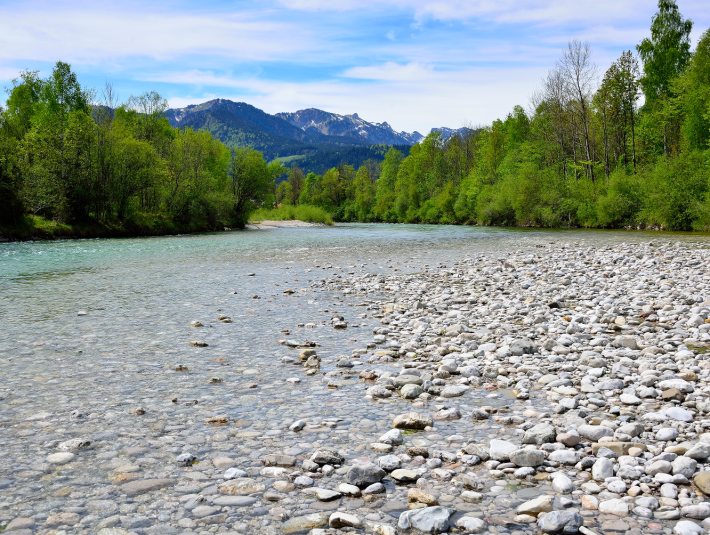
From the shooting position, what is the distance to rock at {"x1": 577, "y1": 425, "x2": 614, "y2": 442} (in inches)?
175

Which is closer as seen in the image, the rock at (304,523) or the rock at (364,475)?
the rock at (304,523)

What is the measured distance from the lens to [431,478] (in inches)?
155

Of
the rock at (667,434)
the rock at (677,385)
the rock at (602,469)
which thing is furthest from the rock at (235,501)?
the rock at (677,385)

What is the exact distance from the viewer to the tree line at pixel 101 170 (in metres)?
43.5

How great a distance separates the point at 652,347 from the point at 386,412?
172 inches

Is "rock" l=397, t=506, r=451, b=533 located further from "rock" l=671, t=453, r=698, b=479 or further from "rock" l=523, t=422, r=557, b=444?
"rock" l=671, t=453, r=698, b=479

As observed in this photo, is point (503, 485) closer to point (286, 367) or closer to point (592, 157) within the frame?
point (286, 367)

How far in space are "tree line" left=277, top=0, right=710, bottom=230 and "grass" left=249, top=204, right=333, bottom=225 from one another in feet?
74.5

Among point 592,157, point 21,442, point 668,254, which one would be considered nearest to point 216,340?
point 21,442

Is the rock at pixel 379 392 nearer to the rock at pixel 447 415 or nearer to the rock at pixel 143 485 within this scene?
the rock at pixel 447 415

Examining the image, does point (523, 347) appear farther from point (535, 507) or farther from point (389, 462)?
point (535, 507)

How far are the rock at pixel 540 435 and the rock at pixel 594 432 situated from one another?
0.87 feet

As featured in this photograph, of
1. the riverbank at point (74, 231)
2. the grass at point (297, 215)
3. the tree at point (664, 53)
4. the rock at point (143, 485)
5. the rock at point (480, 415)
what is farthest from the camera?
the grass at point (297, 215)

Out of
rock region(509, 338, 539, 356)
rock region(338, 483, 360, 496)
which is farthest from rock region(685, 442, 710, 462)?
rock region(509, 338, 539, 356)
